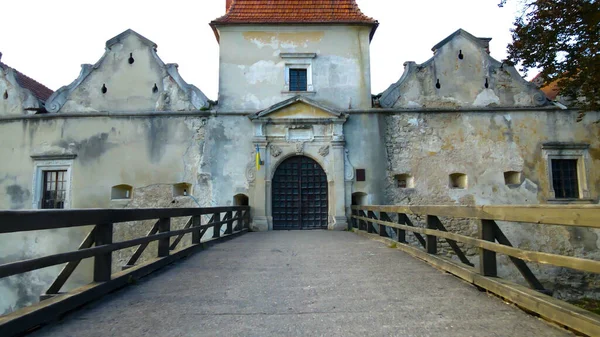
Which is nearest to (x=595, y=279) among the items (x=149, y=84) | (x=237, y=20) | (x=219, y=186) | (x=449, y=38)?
(x=449, y=38)

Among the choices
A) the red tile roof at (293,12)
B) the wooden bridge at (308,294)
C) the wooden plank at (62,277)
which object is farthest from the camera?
the red tile roof at (293,12)

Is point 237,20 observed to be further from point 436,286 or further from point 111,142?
point 436,286

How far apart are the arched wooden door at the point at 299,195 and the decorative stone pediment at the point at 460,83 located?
3.64 m

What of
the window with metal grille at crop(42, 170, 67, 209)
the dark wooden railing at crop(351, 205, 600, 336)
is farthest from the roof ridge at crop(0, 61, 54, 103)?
the dark wooden railing at crop(351, 205, 600, 336)

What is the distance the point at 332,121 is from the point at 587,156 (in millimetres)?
8967

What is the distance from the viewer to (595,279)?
12.7 metres

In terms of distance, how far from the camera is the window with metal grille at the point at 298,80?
14977mm

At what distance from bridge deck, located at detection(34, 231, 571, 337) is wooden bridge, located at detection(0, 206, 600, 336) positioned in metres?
0.01

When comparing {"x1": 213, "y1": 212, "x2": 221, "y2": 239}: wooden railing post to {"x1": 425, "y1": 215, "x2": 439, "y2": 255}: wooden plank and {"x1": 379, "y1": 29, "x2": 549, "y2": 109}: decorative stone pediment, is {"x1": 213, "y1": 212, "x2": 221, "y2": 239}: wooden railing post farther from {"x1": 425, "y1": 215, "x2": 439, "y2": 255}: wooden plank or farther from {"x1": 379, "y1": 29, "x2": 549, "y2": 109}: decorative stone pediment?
{"x1": 379, "y1": 29, "x2": 549, "y2": 109}: decorative stone pediment

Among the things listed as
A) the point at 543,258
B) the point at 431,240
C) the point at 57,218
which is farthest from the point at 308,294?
the point at 431,240

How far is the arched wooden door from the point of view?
14.1 meters

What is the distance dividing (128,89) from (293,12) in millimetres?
6764

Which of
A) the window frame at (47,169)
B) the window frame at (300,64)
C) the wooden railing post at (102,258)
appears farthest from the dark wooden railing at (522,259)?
the window frame at (47,169)

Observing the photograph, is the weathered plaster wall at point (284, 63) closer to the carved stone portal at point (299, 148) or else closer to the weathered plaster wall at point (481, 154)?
the carved stone portal at point (299, 148)
